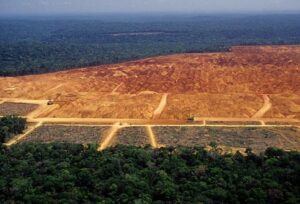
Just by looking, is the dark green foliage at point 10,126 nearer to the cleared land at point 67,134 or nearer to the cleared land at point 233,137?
the cleared land at point 67,134

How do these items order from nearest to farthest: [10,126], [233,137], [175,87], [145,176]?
1. [145,176]
2. [233,137]
3. [10,126]
4. [175,87]

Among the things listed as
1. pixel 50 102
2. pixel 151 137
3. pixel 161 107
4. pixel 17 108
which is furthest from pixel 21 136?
pixel 161 107

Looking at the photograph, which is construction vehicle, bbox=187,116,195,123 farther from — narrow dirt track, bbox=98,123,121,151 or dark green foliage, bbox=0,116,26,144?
dark green foliage, bbox=0,116,26,144

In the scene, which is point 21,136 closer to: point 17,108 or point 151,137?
point 17,108

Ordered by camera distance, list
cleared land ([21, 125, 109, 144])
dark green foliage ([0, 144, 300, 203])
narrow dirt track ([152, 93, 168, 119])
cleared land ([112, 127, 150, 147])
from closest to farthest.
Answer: dark green foliage ([0, 144, 300, 203]) < cleared land ([112, 127, 150, 147]) < cleared land ([21, 125, 109, 144]) < narrow dirt track ([152, 93, 168, 119])

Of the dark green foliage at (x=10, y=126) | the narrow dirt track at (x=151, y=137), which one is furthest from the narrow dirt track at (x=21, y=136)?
the narrow dirt track at (x=151, y=137)

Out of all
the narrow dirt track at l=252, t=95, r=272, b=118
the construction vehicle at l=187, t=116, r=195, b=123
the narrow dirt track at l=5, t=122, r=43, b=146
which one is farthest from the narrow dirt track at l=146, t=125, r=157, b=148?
the narrow dirt track at l=252, t=95, r=272, b=118
